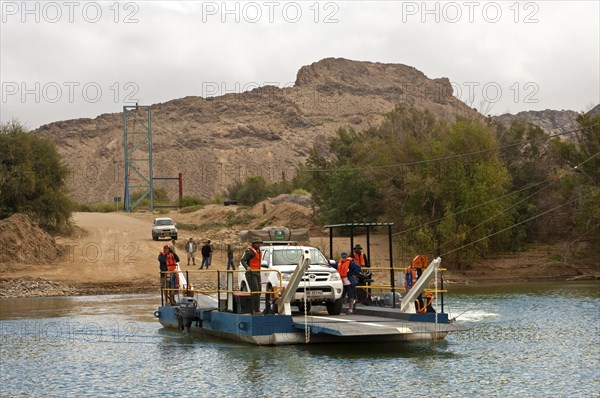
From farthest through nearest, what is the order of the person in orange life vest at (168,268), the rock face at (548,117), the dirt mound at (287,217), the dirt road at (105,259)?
1. the rock face at (548,117)
2. the dirt mound at (287,217)
3. the dirt road at (105,259)
4. the person in orange life vest at (168,268)

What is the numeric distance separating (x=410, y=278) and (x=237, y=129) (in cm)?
13735

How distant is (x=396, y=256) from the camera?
57469 mm

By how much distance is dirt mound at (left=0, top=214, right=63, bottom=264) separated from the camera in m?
51.3

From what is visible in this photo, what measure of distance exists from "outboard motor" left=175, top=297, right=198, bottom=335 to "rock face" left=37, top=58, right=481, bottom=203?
10901 centimetres

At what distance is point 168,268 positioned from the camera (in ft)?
102

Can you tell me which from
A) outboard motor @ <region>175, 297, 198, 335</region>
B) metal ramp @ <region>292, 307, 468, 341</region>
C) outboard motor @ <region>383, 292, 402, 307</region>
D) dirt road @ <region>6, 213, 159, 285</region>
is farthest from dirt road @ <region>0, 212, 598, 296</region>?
metal ramp @ <region>292, 307, 468, 341</region>

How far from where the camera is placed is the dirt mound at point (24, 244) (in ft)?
168

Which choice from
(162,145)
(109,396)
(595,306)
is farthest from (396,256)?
(162,145)

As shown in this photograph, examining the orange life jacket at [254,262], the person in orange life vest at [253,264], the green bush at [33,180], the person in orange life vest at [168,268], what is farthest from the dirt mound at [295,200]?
the orange life jacket at [254,262]

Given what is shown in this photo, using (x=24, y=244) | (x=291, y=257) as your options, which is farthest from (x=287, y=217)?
(x=291, y=257)

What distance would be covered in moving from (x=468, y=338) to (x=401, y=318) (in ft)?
9.96

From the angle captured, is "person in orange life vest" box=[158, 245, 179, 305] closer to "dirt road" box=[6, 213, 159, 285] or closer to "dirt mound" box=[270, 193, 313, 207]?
"dirt road" box=[6, 213, 159, 285]

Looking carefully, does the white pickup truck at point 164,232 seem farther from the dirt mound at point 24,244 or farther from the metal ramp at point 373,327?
the metal ramp at point 373,327

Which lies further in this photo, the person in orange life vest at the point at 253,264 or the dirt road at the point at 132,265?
the dirt road at the point at 132,265
